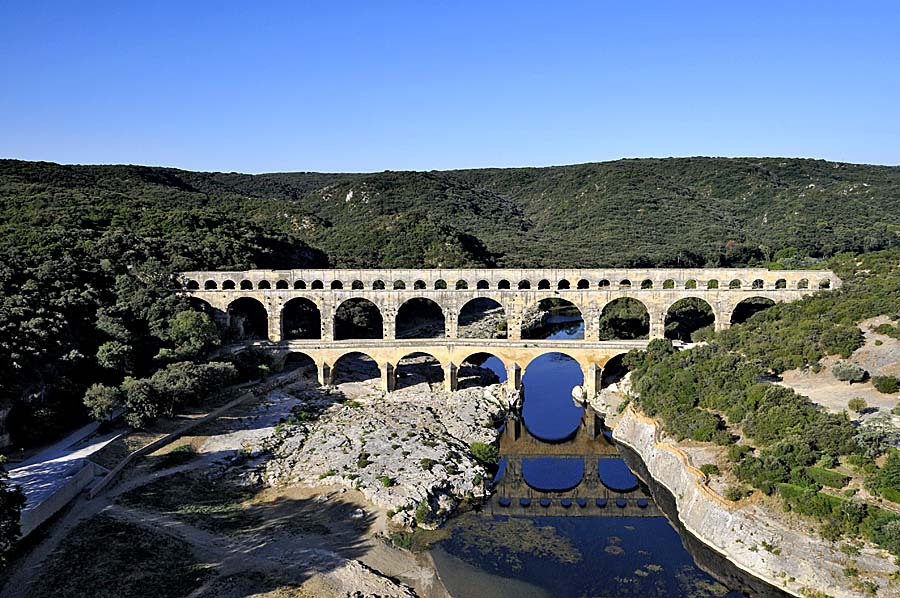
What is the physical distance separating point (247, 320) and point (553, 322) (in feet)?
117

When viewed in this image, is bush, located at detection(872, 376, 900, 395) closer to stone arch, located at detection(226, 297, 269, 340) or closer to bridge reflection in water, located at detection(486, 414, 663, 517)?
bridge reflection in water, located at detection(486, 414, 663, 517)

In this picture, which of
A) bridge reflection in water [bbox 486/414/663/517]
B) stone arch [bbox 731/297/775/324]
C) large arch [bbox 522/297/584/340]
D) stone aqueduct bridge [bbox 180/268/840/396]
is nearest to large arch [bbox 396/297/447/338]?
large arch [bbox 522/297/584/340]

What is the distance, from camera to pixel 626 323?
57969mm

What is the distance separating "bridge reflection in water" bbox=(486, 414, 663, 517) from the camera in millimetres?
31078

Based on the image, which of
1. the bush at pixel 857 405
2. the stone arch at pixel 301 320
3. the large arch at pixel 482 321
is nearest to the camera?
the bush at pixel 857 405

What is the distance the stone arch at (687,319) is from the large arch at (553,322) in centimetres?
900

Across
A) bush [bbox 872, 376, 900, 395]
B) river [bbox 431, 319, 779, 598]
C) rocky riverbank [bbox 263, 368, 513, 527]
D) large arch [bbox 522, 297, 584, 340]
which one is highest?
bush [bbox 872, 376, 900, 395]

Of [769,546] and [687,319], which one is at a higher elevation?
[687,319]

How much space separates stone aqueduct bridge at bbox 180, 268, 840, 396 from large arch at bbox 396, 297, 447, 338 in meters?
12.6

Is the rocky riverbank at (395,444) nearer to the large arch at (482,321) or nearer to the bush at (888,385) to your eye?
the large arch at (482,321)

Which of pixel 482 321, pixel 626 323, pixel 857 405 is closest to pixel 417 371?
pixel 626 323

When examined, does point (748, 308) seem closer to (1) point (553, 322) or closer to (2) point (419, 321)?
(1) point (553, 322)

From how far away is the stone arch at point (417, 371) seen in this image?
49.5 metres

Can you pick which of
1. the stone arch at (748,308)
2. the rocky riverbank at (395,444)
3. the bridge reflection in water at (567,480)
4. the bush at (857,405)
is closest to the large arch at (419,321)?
the rocky riverbank at (395,444)
